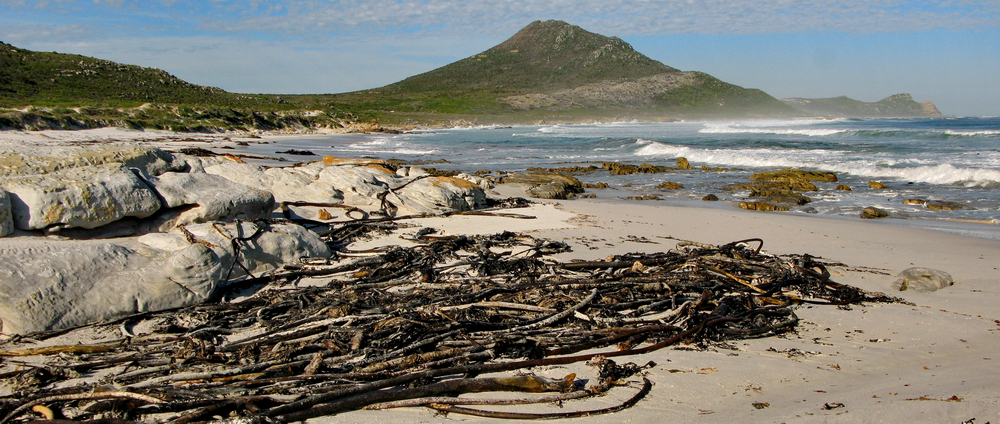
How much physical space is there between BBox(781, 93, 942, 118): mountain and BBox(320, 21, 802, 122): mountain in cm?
2406

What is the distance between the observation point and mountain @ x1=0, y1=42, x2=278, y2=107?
36.3 m

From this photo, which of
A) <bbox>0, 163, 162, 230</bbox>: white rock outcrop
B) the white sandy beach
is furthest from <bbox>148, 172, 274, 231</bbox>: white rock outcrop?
the white sandy beach

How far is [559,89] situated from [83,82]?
67271mm

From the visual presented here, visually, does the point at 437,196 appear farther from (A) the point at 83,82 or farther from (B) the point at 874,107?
(B) the point at 874,107

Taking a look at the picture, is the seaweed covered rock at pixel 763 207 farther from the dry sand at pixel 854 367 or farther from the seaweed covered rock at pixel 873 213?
the dry sand at pixel 854 367

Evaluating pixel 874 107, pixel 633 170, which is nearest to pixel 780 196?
pixel 633 170

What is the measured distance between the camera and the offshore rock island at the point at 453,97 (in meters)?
31.8

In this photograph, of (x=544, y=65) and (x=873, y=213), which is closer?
(x=873, y=213)

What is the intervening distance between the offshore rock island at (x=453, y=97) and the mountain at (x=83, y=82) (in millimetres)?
129

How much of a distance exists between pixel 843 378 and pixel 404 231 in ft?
15.3

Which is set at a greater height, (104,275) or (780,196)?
(104,275)

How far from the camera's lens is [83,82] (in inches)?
1706

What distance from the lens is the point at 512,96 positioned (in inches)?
3282

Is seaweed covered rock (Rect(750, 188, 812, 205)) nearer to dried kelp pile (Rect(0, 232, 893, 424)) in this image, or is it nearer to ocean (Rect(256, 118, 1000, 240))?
ocean (Rect(256, 118, 1000, 240))
